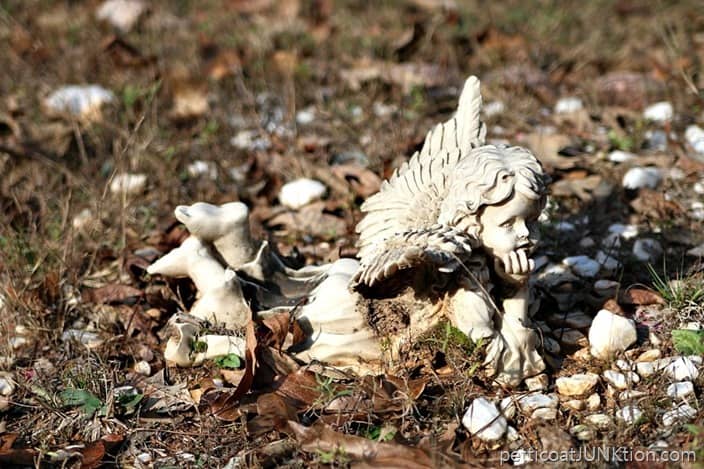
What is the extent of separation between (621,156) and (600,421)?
2328mm

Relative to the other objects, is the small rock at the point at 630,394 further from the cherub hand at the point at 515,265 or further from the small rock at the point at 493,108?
the small rock at the point at 493,108

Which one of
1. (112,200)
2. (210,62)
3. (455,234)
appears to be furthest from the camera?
(210,62)

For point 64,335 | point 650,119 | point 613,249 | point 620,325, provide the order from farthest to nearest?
point 650,119 < point 613,249 < point 64,335 < point 620,325

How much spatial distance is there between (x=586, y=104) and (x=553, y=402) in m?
2.92

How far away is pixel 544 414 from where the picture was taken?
8.95ft

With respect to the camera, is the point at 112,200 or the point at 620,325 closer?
the point at 620,325

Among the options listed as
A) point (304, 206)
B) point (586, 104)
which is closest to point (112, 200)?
point (304, 206)

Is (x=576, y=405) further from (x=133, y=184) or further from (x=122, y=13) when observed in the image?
(x=122, y=13)

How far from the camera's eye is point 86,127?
5.01m

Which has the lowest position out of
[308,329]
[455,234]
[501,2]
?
[501,2]

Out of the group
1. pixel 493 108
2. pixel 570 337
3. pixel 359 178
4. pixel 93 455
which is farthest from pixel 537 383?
pixel 493 108

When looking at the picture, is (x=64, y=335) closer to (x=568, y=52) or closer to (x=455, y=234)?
(x=455, y=234)

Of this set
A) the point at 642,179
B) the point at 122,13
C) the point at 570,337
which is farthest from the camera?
the point at 122,13

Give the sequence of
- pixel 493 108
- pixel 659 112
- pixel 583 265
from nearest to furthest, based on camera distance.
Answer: pixel 583 265 → pixel 659 112 → pixel 493 108
